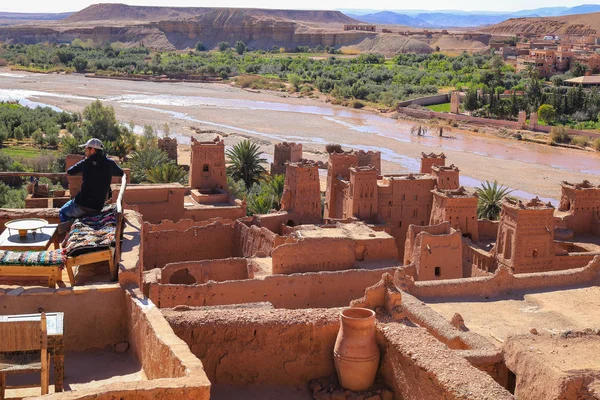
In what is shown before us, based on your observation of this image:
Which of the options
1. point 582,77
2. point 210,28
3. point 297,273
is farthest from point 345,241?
point 210,28

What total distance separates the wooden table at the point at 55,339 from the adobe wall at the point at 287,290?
6.97 m

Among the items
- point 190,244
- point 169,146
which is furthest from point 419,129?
point 190,244

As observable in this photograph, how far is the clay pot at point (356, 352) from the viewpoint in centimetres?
917

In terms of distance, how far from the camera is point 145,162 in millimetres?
29078

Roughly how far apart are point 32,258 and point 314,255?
942cm

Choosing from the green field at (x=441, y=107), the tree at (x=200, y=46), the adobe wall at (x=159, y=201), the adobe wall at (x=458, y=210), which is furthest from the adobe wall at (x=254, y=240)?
the tree at (x=200, y=46)

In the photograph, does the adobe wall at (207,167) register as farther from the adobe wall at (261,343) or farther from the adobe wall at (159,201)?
the adobe wall at (261,343)

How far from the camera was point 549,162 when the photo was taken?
4669cm

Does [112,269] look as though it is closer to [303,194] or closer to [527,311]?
[527,311]

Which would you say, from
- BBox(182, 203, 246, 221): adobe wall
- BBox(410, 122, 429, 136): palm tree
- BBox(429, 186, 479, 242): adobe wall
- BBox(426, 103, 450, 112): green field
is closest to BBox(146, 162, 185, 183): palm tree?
BBox(182, 203, 246, 221): adobe wall

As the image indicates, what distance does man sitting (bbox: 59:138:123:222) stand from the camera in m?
9.09

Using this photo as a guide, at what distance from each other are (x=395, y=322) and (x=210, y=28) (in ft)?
455

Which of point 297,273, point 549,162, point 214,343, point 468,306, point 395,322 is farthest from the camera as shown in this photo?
point 549,162

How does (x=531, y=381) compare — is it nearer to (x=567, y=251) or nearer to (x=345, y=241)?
(x=345, y=241)
